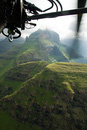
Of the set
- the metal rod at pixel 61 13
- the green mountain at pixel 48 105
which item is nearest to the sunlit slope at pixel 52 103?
the green mountain at pixel 48 105

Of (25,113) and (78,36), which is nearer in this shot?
(78,36)

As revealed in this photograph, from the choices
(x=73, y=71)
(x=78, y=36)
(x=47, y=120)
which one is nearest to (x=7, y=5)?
(x=78, y=36)

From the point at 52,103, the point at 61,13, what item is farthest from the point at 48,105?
the point at 61,13

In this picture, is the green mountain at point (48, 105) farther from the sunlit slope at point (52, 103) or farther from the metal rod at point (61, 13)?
the metal rod at point (61, 13)

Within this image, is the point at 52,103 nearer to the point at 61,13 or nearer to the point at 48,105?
the point at 48,105

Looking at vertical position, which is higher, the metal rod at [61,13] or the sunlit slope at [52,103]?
the metal rod at [61,13]

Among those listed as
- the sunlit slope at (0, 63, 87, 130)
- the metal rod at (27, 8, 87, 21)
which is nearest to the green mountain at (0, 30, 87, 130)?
the sunlit slope at (0, 63, 87, 130)

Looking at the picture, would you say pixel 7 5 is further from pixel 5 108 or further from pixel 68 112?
pixel 5 108

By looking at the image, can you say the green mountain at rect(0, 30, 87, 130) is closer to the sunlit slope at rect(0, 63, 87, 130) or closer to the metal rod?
the sunlit slope at rect(0, 63, 87, 130)
